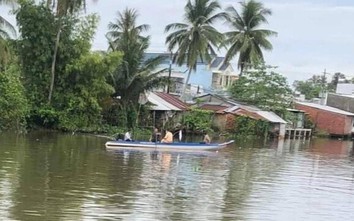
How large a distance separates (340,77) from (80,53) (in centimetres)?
6824

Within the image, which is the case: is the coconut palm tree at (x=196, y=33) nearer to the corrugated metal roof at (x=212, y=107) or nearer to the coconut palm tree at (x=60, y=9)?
the corrugated metal roof at (x=212, y=107)

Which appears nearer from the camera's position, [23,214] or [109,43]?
[23,214]

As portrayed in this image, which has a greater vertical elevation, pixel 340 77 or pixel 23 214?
pixel 340 77

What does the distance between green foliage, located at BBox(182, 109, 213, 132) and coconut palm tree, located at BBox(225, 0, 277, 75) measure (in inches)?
321

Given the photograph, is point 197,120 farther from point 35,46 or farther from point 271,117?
point 35,46

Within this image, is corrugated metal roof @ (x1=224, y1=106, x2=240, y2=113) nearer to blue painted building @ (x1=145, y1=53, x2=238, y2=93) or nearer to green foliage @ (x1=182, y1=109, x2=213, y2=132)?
green foliage @ (x1=182, y1=109, x2=213, y2=132)

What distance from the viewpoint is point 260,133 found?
159 feet

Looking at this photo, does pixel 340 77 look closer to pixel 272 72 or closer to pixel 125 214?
pixel 272 72

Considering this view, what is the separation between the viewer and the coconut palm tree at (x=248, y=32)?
51844 mm

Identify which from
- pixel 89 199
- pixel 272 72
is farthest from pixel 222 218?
pixel 272 72

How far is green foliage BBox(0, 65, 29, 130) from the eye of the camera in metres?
33.2

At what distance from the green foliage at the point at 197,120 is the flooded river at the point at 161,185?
14.6 meters

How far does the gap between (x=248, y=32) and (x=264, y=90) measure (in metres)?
5.02

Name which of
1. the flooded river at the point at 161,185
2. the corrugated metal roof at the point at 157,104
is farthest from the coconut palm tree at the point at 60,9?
the corrugated metal roof at the point at 157,104
